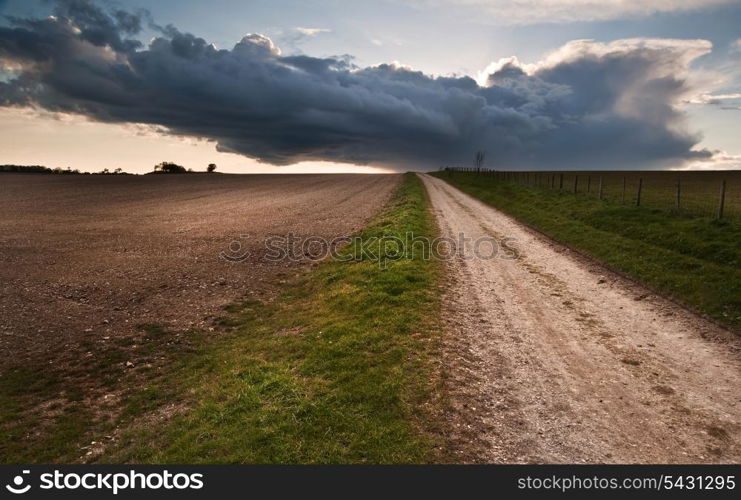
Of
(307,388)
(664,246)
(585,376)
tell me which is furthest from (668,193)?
(307,388)

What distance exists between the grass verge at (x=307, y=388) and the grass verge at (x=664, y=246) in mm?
7823

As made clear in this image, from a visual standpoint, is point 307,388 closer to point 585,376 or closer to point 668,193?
point 585,376

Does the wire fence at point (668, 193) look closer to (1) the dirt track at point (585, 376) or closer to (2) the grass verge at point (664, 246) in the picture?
(2) the grass verge at point (664, 246)

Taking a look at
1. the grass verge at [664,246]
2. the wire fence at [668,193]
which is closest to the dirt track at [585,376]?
the grass verge at [664,246]

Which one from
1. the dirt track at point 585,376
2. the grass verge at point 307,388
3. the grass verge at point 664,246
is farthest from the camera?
the grass verge at point 664,246

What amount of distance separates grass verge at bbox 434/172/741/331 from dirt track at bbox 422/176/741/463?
1.11 meters

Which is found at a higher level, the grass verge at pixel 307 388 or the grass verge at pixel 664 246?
the grass verge at pixel 664 246

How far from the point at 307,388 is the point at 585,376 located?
17.1 ft

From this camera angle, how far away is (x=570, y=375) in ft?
26.4

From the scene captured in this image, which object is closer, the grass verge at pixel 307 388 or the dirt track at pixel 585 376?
the dirt track at pixel 585 376

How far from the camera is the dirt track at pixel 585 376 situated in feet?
19.9

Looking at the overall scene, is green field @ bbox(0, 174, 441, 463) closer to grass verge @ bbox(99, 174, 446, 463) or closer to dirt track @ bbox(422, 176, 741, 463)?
grass verge @ bbox(99, 174, 446, 463)

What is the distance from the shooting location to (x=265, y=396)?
7.64 m

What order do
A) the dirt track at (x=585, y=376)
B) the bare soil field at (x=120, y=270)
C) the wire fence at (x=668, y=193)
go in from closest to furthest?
the dirt track at (x=585, y=376) → the bare soil field at (x=120, y=270) → the wire fence at (x=668, y=193)
